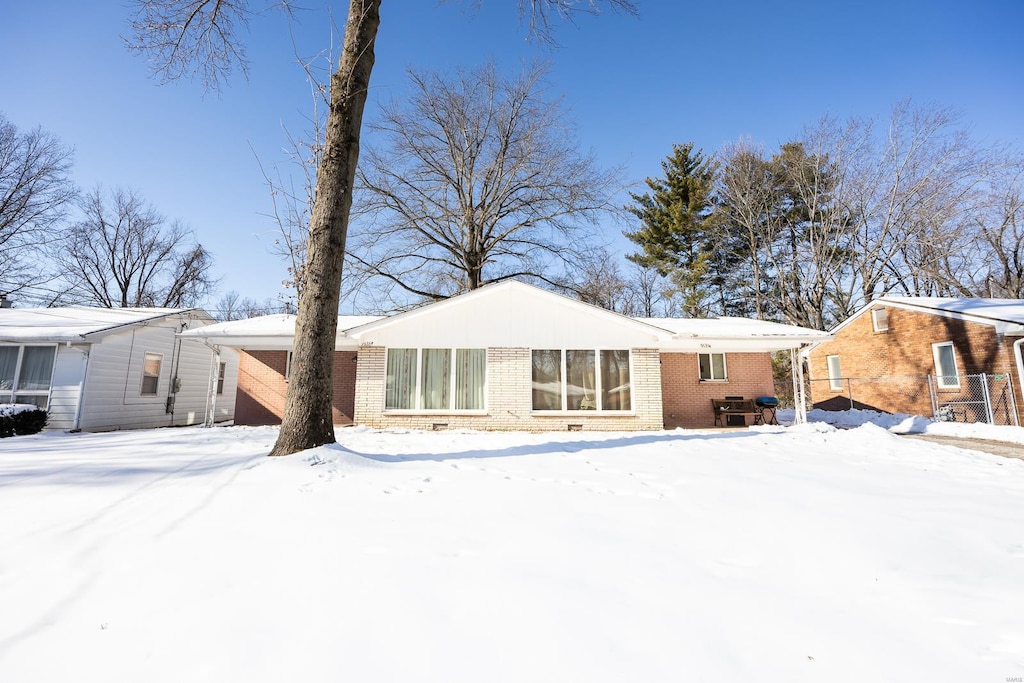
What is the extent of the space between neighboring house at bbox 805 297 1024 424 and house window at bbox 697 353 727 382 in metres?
4.85

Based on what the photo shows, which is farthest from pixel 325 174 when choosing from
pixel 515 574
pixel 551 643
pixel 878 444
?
pixel 878 444

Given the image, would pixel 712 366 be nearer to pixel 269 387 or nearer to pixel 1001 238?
pixel 269 387

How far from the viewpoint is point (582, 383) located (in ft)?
38.1

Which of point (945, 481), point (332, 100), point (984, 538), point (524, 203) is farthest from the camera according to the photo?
point (524, 203)

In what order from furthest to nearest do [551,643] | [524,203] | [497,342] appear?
1. [524,203]
2. [497,342]
3. [551,643]

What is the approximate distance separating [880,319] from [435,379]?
17703 mm

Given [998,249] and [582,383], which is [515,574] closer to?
[582,383]

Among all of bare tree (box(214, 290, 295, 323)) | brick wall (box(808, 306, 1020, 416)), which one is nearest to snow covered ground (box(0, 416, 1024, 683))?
brick wall (box(808, 306, 1020, 416))

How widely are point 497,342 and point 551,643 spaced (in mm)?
9765

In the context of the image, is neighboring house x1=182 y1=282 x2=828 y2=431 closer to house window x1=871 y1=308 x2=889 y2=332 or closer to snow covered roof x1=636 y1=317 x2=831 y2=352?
snow covered roof x1=636 y1=317 x2=831 y2=352

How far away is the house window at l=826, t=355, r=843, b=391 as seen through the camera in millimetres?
18703

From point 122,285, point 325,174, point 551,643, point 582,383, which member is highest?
point 122,285

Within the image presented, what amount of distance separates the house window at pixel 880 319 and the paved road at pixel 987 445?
24.7ft

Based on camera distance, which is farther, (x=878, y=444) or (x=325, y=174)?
(x=878, y=444)
